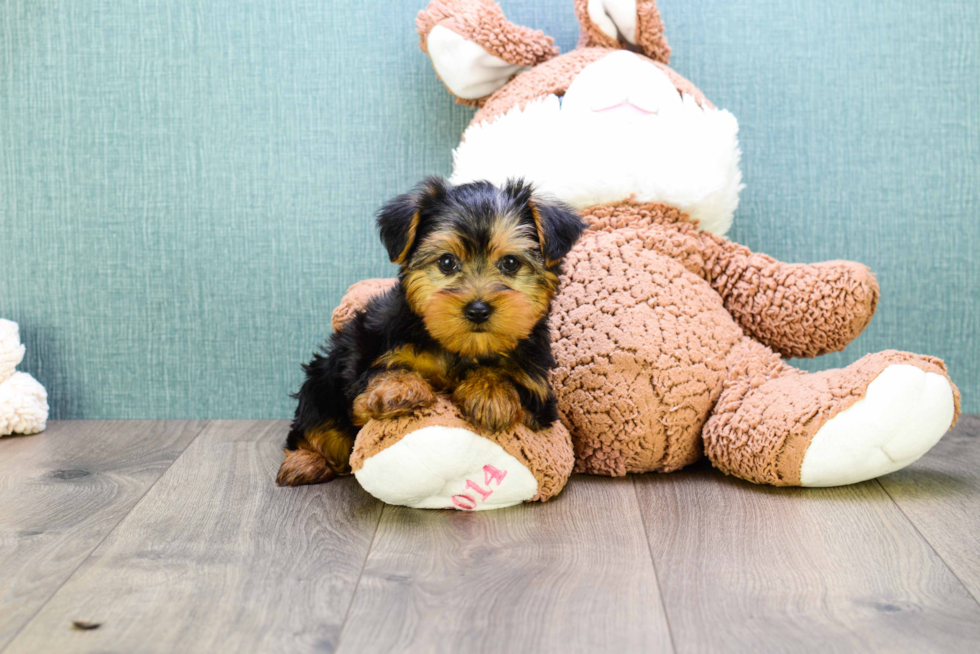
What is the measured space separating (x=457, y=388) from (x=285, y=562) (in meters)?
0.56

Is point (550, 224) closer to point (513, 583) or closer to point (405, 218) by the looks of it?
point (405, 218)

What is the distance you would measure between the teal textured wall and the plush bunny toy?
1.33ft

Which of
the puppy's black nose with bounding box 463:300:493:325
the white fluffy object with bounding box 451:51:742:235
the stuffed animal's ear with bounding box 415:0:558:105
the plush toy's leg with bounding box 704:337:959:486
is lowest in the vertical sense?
the plush toy's leg with bounding box 704:337:959:486

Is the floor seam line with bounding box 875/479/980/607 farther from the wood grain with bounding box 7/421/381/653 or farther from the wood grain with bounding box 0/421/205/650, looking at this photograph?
the wood grain with bounding box 0/421/205/650

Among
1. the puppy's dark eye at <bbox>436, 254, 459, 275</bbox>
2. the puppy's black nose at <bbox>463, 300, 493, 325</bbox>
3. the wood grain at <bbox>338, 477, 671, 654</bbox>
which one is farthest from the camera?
the puppy's dark eye at <bbox>436, 254, 459, 275</bbox>

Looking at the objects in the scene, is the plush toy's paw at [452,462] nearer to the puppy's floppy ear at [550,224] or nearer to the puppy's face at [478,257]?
the puppy's face at [478,257]

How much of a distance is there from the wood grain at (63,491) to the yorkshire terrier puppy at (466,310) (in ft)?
2.32

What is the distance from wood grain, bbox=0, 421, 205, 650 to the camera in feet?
5.94

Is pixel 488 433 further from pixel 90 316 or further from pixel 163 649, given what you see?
pixel 90 316

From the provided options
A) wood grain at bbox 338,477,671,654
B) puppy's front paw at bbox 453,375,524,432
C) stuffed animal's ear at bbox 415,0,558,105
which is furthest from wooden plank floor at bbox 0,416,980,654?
stuffed animal's ear at bbox 415,0,558,105

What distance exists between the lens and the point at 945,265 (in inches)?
119

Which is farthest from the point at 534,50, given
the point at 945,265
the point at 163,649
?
the point at 163,649

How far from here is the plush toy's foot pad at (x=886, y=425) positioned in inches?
85.0

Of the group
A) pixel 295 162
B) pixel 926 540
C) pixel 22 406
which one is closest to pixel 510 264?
pixel 926 540
